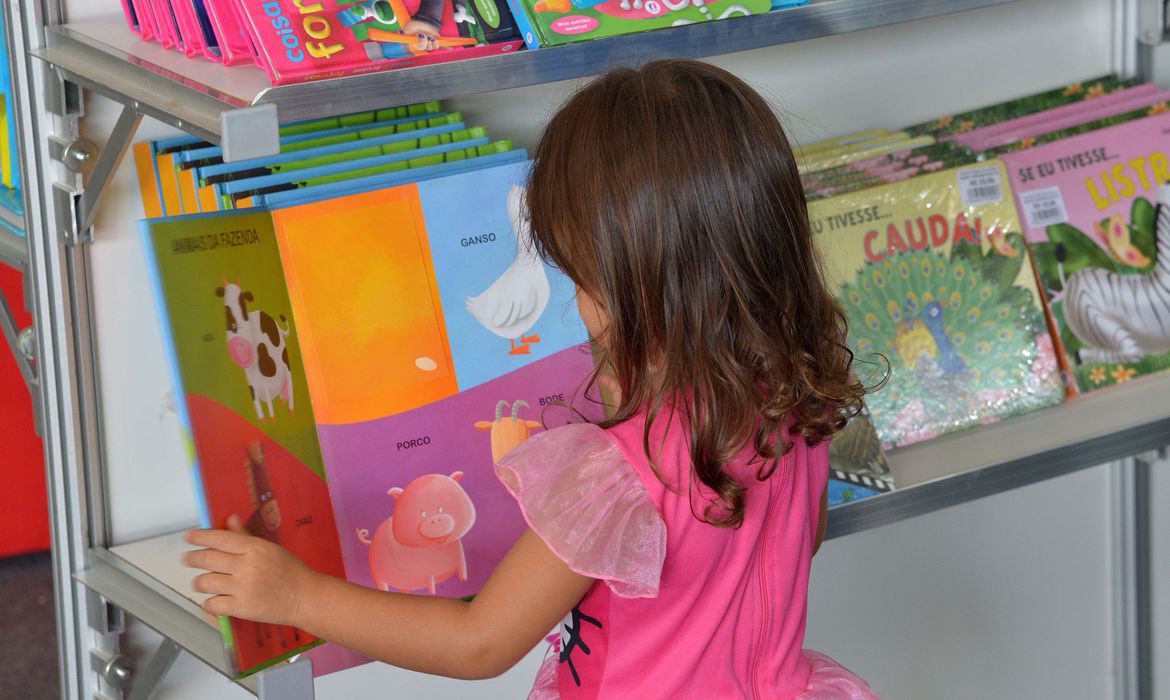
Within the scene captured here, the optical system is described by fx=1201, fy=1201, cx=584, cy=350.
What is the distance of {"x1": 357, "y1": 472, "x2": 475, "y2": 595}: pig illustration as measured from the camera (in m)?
1.17

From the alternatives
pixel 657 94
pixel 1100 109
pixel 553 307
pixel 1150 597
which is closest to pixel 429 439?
pixel 553 307

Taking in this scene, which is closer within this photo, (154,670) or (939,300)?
(154,670)

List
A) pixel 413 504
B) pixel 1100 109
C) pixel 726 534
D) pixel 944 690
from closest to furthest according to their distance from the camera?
pixel 726 534, pixel 413 504, pixel 1100 109, pixel 944 690

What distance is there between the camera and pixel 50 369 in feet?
3.93

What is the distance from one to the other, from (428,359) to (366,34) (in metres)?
0.35

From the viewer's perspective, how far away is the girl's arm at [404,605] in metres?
0.95

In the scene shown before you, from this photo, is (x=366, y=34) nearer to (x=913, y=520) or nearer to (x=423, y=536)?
(x=423, y=536)

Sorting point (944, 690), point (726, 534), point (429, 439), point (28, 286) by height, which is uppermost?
point (28, 286)

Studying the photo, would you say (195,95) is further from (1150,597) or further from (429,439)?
(1150,597)

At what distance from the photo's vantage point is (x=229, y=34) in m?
0.99

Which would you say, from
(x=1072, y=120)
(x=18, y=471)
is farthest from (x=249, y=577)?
(x=18, y=471)

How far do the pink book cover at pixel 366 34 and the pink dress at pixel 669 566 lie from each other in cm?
34

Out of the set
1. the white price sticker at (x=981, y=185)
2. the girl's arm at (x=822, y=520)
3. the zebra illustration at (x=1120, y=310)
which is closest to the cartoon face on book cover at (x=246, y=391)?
the girl's arm at (x=822, y=520)

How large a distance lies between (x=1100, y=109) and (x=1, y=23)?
139 cm
